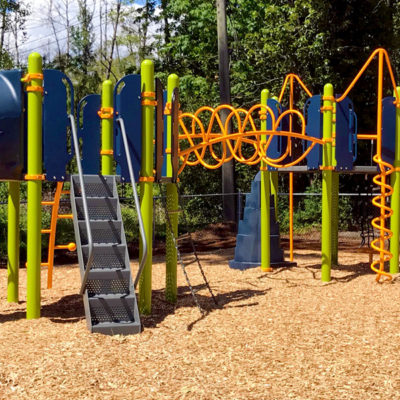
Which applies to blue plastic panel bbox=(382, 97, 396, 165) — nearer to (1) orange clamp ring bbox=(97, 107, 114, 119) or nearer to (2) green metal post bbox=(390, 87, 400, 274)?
(2) green metal post bbox=(390, 87, 400, 274)

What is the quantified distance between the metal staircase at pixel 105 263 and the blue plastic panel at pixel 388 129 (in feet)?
15.6

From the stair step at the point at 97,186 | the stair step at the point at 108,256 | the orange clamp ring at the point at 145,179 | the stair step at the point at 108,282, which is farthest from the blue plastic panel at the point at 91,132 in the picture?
the stair step at the point at 108,282

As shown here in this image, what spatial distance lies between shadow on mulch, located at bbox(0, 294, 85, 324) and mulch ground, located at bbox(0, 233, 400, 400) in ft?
0.04

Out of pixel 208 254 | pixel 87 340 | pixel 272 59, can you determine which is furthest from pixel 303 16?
pixel 87 340

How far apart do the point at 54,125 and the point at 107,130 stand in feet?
3.01

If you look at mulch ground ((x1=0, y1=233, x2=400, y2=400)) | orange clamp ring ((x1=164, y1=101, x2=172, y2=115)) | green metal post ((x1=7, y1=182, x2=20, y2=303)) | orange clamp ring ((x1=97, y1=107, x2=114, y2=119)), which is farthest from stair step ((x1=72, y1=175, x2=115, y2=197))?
mulch ground ((x1=0, y1=233, x2=400, y2=400))

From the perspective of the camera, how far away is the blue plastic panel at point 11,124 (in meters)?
6.04

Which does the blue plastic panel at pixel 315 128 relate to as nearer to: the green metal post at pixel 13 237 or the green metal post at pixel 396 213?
the green metal post at pixel 396 213

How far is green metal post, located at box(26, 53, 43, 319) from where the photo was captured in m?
6.08

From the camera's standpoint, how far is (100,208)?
6.39m

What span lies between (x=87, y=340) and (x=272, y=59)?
1632 cm

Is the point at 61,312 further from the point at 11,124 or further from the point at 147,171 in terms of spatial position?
the point at 11,124

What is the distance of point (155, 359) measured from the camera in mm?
4934

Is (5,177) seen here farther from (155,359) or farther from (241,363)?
(241,363)
